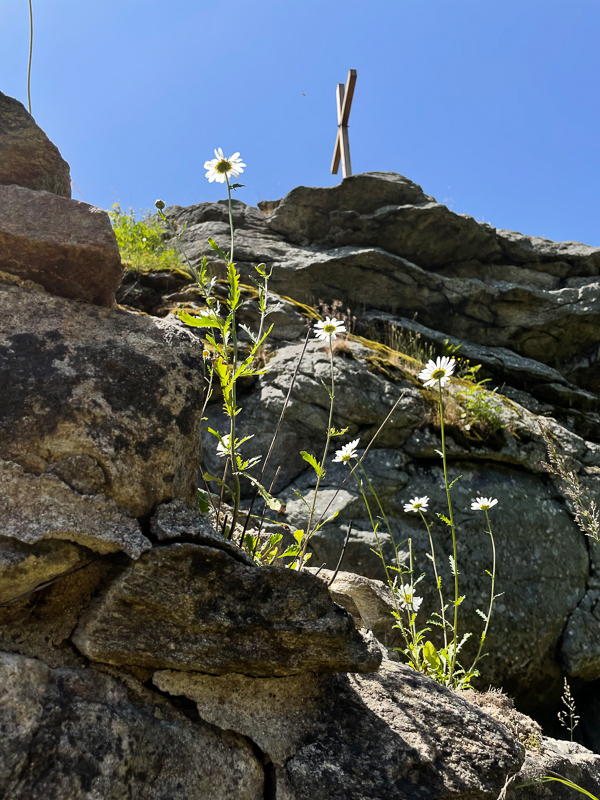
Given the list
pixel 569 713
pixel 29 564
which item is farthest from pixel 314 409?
pixel 29 564

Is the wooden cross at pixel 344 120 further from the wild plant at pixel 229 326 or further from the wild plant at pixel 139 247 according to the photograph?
the wild plant at pixel 229 326

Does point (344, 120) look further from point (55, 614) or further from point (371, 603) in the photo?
point (55, 614)

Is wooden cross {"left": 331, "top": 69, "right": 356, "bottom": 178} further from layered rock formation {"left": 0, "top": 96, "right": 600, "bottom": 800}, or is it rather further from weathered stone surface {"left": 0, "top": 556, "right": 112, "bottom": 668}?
weathered stone surface {"left": 0, "top": 556, "right": 112, "bottom": 668}

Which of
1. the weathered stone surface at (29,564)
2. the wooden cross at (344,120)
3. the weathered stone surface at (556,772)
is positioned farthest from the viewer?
the wooden cross at (344,120)

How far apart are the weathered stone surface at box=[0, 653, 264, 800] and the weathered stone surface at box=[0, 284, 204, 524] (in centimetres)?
51

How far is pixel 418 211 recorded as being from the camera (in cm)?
1001

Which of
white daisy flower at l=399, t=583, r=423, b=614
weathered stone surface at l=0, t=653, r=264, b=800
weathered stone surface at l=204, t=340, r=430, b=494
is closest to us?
weathered stone surface at l=0, t=653, r=264, b=800

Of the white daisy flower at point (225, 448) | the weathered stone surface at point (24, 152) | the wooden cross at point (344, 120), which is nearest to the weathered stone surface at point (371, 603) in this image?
the white daisy flower at point (225, 448)

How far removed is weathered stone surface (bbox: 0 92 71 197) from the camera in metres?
2.32

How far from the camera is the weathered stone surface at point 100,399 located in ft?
5.52

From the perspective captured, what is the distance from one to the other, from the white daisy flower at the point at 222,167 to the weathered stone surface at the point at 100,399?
79 cm

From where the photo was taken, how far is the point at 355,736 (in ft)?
5.78

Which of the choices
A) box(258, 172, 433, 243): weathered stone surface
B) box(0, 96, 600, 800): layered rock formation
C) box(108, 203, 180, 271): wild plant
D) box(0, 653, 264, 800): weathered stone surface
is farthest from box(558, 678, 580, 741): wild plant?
box(258, 172, 433, 243): weathered stone surface

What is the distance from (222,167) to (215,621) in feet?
6.32
